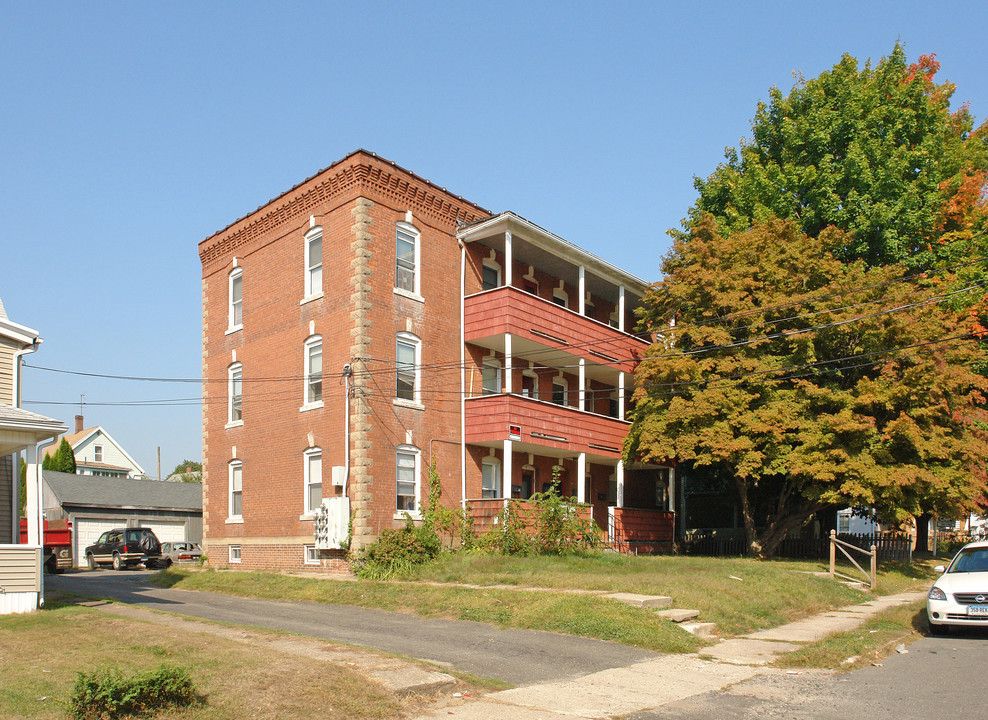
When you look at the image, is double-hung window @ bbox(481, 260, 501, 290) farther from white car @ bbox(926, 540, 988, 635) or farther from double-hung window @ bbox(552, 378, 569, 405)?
white car @ bbox(926, 540, 988, 635)

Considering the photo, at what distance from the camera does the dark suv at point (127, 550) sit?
34719 millimetres

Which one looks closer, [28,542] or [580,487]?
[28,542]

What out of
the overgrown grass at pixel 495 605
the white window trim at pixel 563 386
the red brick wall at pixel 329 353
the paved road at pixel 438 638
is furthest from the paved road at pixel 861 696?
the white window trim at pixel 563 386

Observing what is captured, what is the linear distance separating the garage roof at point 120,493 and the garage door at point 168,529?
81 centimetres

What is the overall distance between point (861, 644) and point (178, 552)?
32.6m

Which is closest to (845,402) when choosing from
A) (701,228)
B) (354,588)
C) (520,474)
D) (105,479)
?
(701,228)

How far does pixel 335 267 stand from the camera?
23.8m

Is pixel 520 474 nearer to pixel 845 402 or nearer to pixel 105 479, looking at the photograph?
pixel 845 402

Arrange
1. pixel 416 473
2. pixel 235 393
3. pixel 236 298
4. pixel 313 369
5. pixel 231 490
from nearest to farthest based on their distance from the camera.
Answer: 1. pixel 416 473
2. pixel 313 369
3. pixel 231 490
4. pixel 235 393
5. pixel 236 298

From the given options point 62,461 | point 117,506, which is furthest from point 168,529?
point 62,461

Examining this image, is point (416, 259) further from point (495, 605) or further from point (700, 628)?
point (700, 628)

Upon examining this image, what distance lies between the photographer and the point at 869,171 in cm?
2819

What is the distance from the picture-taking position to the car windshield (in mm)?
14616

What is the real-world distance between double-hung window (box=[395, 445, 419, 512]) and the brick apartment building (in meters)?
0.05
